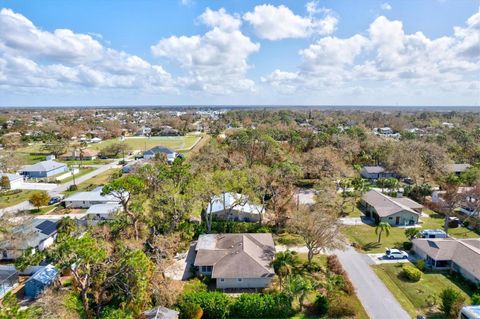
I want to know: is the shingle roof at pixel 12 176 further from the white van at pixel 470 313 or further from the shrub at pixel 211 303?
the white van at pixel 470 313

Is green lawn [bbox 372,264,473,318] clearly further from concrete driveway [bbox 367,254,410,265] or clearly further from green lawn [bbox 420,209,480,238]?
green lawn [bbox 420,209,480,238]

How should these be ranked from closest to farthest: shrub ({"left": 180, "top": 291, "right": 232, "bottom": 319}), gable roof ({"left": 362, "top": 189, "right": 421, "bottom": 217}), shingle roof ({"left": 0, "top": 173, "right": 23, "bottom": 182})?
shrub ({"left": 180, "top": 291, "right": 232, "bottom": 319}), gable roof ({"left": 362, "top": 189, "right": 421, "bottom": 217}), shingle roof ({"left": 0, "top": 173, "right": 23, "bottom": 182})

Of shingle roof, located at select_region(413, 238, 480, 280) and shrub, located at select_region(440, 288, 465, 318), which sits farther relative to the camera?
shingle roof, located at select_region(413, 238, 480, 280)

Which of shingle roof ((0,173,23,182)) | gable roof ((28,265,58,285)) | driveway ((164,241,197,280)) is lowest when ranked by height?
driveway ((164,241,197,280))

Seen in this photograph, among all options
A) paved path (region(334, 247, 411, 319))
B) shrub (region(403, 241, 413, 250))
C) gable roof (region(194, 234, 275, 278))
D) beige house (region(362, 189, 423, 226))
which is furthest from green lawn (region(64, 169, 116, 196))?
shrub (region(403, 241, 413, 250))

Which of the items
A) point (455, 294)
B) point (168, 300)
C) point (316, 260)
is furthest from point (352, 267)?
point (168, 300)

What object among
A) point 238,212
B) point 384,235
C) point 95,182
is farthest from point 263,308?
point 95,182

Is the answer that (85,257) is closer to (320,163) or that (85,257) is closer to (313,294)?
(313,294)
